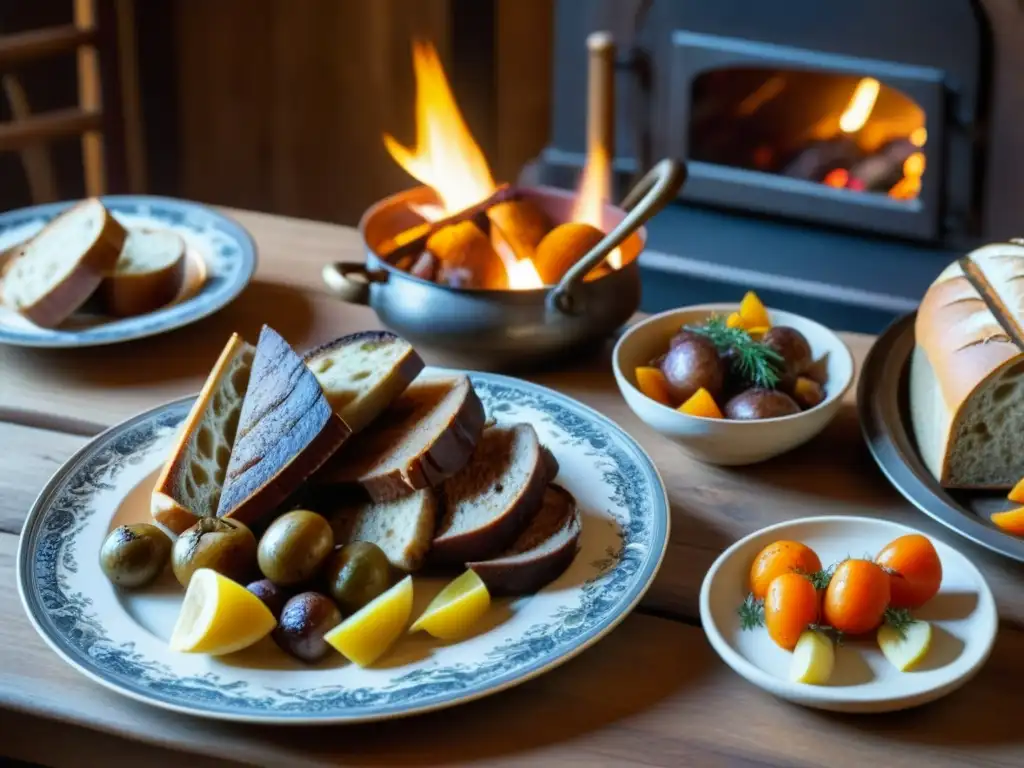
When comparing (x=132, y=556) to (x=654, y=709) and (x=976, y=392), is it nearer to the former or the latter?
(x=654, y=709)

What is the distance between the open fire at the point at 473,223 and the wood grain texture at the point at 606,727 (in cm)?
54

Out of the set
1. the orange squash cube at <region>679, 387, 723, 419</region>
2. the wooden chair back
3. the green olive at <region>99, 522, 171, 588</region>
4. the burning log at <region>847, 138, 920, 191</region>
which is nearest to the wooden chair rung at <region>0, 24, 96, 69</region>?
the wooden chair back

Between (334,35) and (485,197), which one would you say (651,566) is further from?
(334,35)

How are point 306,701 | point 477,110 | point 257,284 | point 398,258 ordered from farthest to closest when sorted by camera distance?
point 477,110 → point 257,284 → point 398,258 → point 306,701

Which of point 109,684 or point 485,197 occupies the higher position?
point 485,197

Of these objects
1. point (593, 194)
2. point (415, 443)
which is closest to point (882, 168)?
point (593, 194)

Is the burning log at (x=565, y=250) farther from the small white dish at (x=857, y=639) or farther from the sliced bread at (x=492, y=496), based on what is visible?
the small white dish at (x=857, y=639)

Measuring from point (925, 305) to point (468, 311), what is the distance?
0.49 m

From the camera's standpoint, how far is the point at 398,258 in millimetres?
1495

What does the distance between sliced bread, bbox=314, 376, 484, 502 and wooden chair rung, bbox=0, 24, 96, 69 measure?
1262 millimetres

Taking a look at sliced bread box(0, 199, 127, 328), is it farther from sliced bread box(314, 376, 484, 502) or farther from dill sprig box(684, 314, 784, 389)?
dill sprig box(684, 314, 784, 389)

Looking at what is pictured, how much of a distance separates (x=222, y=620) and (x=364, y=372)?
1.10ft

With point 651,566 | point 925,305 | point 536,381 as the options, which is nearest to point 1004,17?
point 925,305

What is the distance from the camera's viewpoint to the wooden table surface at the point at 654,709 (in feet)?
3.11
